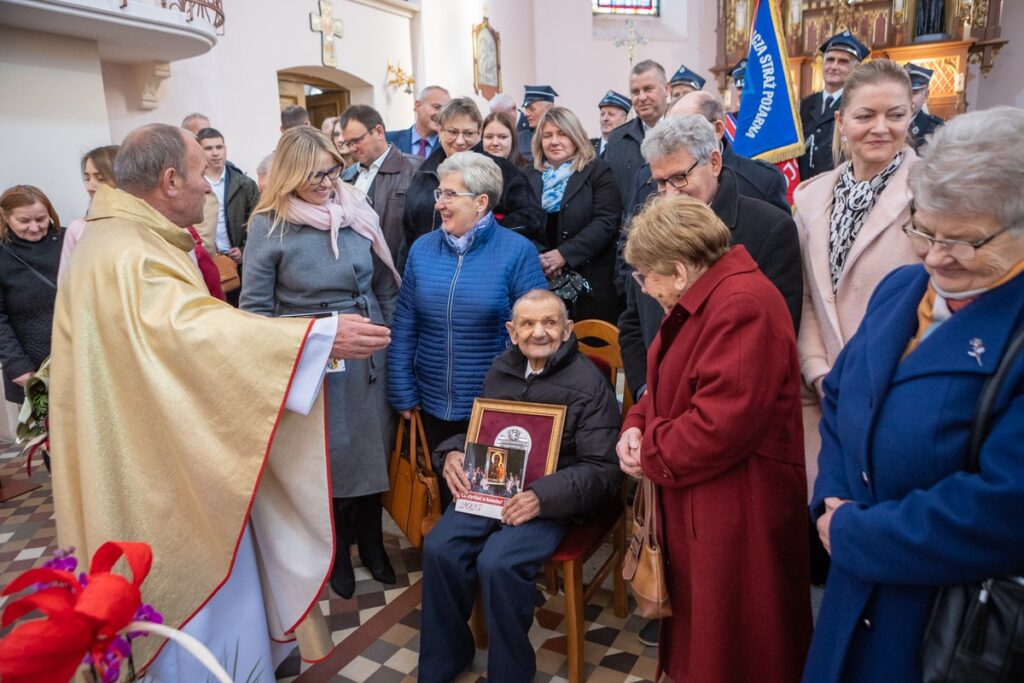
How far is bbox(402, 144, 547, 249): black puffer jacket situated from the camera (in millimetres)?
3596

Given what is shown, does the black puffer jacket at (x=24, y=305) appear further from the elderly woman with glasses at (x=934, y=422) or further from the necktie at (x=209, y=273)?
the elderly woman with glasses at (x=934, y=422)

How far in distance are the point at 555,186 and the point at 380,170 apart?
0.95m

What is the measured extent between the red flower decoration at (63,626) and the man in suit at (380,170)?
2.98 meters

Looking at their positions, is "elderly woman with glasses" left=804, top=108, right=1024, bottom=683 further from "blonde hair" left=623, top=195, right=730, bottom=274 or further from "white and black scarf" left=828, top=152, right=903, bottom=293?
"white and black scarf" left=828, top=152, right=903, bottom=293

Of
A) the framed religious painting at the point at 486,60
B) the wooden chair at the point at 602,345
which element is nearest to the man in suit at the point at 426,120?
the wooden chair at the point at 602,345

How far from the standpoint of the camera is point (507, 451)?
8.70 feet

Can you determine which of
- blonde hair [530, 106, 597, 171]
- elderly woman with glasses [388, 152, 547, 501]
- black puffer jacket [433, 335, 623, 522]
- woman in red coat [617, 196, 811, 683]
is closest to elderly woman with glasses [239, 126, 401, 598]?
elderly woman with glasses [388, 152, 547, 501]

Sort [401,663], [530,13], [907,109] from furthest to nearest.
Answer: [530,13], [401,663], [907,109]

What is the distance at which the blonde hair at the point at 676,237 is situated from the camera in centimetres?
202

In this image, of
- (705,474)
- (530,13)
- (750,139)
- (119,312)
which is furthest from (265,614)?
(530,13)

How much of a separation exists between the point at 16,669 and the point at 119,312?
143cm

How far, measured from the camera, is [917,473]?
140 cm

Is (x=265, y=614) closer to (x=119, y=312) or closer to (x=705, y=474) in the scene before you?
(x=119, y=312)

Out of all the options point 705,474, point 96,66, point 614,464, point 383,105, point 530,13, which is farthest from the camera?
point 530,13
